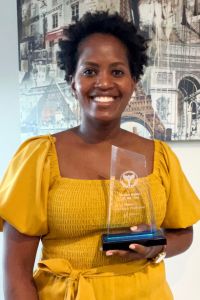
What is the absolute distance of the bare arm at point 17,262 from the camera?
789 millimetres

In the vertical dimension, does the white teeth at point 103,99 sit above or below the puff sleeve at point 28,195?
above

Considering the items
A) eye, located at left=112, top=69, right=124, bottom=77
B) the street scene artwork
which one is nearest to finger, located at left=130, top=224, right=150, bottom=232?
eye, located at left=112, top=69, right=124, bottom=77

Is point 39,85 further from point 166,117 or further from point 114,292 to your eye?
point 114,292

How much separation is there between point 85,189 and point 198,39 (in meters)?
0.80

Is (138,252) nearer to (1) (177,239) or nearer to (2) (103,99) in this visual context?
(1) (177,239)

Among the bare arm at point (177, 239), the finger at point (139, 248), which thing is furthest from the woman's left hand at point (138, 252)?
the bare arm at point (177, 239)

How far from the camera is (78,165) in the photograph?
834 mm

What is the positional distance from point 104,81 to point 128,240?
0.36m

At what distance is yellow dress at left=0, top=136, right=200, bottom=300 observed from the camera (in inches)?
30.4

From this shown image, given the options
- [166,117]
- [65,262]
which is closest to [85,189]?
[65,262]

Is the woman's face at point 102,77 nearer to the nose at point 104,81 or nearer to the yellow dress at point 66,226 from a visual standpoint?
the nose at point 104,81

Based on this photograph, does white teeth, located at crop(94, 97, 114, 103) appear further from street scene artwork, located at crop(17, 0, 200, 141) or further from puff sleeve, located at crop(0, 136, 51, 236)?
street scene artwork, located at crop(17, 0, 200, 141)

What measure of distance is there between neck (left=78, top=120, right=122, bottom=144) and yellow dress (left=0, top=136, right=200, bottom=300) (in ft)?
0.33

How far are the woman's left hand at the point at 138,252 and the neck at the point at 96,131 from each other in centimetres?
25
